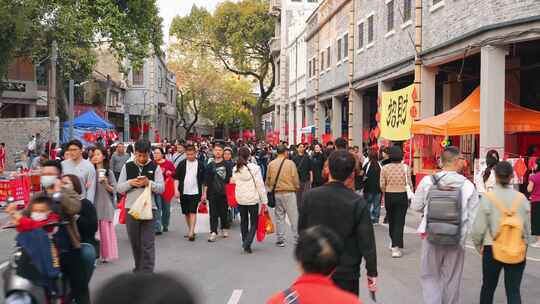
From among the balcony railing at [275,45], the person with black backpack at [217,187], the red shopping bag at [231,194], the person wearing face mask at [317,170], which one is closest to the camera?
the red shopping bag at [231,194]

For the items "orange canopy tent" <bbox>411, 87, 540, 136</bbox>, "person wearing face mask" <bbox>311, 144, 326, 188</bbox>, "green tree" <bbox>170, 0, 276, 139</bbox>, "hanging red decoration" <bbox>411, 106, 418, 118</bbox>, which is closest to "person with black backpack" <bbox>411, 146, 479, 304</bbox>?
"person wearing face mask" <bbox>311, 144, 326, 188</bbox>

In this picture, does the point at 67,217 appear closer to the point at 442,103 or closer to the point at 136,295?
the point at 136,295

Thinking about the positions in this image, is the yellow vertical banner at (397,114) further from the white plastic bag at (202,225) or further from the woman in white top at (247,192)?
the woman in white top at (247,192)

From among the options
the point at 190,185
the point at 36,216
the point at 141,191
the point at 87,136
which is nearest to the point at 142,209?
the point at 141,191

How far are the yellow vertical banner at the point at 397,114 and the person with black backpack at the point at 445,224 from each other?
12.6 metres

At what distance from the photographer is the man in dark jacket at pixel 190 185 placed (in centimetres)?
1248

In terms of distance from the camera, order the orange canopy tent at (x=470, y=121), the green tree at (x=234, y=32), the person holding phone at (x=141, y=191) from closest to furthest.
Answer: the person holding phone at (x=141, y=191) → the orange canopy tent at (x=470, y=121) → the green tree at (x=234, y=32)

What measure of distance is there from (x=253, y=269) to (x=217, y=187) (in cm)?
331

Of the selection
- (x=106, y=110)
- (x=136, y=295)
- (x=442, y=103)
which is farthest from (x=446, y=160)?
(x=106, y=110)

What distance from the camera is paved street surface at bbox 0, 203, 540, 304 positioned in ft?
27.0

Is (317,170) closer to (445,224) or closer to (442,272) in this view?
(442,272)

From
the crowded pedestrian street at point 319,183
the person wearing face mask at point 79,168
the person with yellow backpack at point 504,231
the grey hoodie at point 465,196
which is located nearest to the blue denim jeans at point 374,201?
the crowded pedestrian street at point 319,183

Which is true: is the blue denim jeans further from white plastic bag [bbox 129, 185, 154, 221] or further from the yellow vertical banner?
white plastic bag [bbox 129, 185, 154, 221]

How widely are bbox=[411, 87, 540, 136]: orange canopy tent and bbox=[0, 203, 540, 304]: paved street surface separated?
15.0 ft
